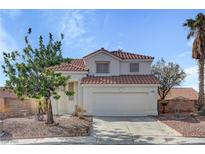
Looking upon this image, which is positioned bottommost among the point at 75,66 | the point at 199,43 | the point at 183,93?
the point at 183,93

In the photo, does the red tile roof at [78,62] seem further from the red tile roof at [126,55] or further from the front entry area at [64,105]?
the red tile roof at [126,55]

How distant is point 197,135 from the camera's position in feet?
47.7

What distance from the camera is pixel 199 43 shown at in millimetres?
23344

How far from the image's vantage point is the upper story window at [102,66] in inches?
920

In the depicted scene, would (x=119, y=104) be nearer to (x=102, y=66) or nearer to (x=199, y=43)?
(x=102, y=66)

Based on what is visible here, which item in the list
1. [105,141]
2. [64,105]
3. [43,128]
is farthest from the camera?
[64,105]

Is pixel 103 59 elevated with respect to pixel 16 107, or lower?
elevated

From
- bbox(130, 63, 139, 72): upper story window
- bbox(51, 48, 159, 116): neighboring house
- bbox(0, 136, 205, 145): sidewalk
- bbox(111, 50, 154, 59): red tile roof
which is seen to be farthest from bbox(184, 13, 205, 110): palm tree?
bbox(0, 136, 205, 145): sidewalk

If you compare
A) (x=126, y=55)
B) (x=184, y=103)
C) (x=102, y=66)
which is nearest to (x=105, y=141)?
(x=102, y=66)

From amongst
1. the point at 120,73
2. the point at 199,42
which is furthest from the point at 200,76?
the point at 120,73

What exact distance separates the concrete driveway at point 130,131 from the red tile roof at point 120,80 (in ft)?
9.76

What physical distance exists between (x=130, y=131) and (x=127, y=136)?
1127mm

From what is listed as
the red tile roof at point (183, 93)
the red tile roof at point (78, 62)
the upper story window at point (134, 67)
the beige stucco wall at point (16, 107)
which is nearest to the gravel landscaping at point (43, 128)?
the beige stucco wall at point (16, 107)
